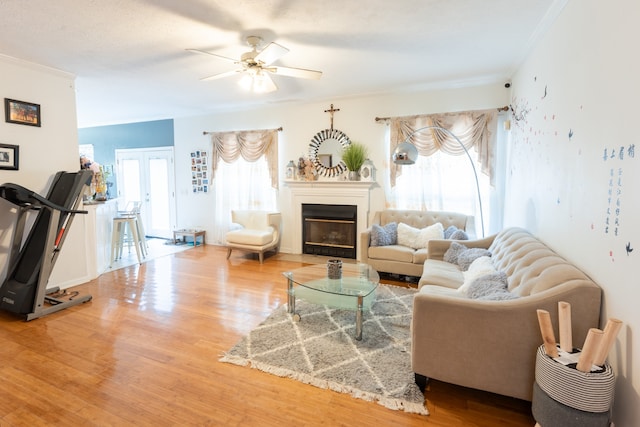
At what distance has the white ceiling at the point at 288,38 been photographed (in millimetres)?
2350

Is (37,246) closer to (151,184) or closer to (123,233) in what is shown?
(123,233)

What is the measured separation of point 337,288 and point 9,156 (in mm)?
3673

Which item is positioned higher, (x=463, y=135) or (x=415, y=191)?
(x=463, y=135)

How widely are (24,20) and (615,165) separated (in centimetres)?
419

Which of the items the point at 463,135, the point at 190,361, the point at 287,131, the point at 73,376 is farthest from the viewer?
the point at 287,131

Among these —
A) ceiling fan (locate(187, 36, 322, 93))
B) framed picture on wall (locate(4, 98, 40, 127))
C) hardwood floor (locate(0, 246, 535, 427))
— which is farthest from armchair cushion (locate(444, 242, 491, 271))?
framed picture on wall (locate(4, 98, 40, 127))

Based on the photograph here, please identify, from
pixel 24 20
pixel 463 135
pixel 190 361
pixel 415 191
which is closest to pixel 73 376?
pixel 190 361

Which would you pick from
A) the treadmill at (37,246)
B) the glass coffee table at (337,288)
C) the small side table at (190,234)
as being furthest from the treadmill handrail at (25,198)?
the small side table at (190,234)

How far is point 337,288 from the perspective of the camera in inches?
114

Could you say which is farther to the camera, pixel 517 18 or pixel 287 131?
pixel 287 131

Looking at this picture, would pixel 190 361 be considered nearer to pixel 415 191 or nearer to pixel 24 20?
pixel 24 20

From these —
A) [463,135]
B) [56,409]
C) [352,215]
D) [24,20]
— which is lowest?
[56,409]

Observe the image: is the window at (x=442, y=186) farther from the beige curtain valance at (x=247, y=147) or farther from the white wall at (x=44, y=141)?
the white wall at (x=44, y=141)

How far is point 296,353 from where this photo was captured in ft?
7.86
